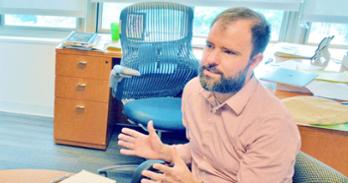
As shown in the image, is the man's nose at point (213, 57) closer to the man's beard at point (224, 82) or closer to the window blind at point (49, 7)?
the man's beard at point (224, 82)

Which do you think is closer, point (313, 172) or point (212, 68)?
point (313, 172)

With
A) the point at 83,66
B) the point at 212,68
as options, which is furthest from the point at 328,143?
the point at 83,66

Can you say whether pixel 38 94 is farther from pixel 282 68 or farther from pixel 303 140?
pixel 303 140

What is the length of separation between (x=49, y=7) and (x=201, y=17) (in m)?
1.28

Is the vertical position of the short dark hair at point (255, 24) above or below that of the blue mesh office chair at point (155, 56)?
above

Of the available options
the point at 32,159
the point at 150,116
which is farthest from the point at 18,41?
the point at 150,116

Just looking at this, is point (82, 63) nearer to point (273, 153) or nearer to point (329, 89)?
point (329, 89)

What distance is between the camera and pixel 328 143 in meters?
1.37

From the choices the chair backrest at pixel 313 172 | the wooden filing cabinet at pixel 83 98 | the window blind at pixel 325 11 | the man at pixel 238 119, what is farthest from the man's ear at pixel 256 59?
the window blind at pixel 325 11

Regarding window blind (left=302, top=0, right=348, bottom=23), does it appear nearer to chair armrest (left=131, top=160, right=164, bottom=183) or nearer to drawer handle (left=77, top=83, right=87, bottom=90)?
drawer handle (left=77, top=83, right=87, bottom=90)

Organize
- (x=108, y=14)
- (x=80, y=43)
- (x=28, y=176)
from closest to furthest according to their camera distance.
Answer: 1. (x=28, y=176)
2. (x=80, y=43)
3. (x=108, y=14)

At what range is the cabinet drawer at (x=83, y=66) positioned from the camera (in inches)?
92.9

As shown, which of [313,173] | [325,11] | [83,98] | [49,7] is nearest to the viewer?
[313,173]

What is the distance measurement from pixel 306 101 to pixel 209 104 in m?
0.56
